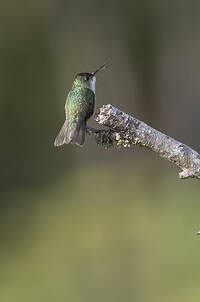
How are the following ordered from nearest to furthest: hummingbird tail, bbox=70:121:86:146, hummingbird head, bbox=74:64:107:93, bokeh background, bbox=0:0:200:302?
hummingbird tail, bbox=70:121:86:146 < hummingbird head, bbox=74:64:107:93 < bokeh background, bbox=0:0:200:302

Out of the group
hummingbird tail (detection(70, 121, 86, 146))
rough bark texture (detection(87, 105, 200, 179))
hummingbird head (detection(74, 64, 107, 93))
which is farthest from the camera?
hummingbird head (detection(74, 64, 107, 93))

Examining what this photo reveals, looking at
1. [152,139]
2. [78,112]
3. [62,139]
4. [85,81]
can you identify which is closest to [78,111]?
[78,112]

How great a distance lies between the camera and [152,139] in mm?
1465

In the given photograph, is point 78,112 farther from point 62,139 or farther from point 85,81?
point 85,81

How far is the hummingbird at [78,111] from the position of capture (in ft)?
6.53

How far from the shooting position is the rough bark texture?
4.79ft

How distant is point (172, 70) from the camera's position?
503 cm

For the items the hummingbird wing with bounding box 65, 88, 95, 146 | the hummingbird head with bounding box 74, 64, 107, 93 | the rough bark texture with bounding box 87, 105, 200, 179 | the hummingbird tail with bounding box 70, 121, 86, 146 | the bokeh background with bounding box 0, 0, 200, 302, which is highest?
the bokeh background with bounding box 0, 0, 200, 302

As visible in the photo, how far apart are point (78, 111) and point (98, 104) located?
2654 millimetres

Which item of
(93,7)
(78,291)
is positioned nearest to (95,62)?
(93,7)

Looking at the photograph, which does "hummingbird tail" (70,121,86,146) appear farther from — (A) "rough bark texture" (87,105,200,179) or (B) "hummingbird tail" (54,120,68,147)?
(A) "rough bark texture" (87,105,200,179)

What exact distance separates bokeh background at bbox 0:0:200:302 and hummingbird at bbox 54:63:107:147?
217 centimetres

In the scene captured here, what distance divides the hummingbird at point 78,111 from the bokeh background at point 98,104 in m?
2.17

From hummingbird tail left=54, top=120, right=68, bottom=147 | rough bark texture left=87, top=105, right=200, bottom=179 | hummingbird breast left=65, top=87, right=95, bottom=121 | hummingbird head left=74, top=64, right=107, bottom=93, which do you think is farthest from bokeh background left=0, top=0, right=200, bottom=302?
rough bark texture left=87, top=105, right=200, bottom=179
